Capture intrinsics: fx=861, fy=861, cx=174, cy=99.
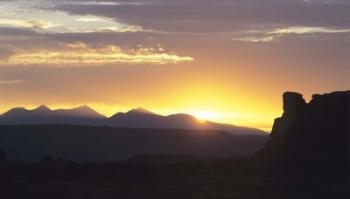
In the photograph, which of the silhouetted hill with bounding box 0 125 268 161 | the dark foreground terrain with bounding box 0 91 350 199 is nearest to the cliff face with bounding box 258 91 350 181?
the dark foreground terrain with bounding box 0 91 350 199

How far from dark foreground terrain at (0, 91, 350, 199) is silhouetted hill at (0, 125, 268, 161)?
2056 inches

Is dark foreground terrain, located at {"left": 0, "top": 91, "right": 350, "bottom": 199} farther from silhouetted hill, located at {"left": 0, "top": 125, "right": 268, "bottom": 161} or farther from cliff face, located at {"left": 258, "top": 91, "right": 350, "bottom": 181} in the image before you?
silhouetted hill, located at {"left": 0, "top": 125, "right": 268, "bottom": 161}

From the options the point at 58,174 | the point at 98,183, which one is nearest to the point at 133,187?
the point at 98,183

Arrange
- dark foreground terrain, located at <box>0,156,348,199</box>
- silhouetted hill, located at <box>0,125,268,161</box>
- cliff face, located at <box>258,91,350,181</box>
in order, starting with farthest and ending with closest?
1. silhouetted hill, located at <box>0,125,268,161</box>
2. cliff face, located at <box>258,91,350,181</box>
3. dark foreground terrain, located at <box>0,156,348,199</box>

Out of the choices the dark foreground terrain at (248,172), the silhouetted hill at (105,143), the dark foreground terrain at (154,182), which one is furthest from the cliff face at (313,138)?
the silhouetted hill at (105,143)

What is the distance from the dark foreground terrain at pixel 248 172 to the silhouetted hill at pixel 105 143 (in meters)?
52.2

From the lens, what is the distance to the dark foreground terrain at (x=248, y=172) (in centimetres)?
5553

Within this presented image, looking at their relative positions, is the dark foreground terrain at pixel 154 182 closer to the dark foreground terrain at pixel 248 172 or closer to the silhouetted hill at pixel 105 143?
the dark foreground terrain at pixel 248 172

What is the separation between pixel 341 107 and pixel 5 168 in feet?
98.3

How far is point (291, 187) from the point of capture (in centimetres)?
6388

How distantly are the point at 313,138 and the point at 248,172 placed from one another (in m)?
7.76

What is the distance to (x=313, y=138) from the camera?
75750 millimetres

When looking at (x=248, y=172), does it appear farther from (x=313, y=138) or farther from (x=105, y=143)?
(x=105, y=143)

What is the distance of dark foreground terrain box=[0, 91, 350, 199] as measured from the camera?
55531 mm
